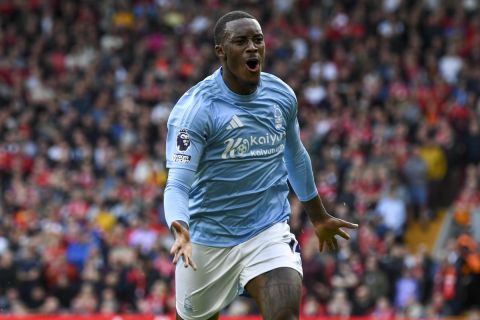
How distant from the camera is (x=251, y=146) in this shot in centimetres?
762

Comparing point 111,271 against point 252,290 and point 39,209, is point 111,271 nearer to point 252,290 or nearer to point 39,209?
point 39,209

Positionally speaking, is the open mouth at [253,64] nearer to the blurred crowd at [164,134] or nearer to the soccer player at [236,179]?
the soccer player at [236,179]

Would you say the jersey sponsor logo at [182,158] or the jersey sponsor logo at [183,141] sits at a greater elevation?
the jersey sponsor logo at [183,141]

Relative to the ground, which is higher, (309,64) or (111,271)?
(309,64)

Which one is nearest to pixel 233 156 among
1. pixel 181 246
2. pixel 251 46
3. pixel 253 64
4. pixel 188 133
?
pixel 188 133

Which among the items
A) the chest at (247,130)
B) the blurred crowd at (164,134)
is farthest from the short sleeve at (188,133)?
the blurred crowd at (164,134)

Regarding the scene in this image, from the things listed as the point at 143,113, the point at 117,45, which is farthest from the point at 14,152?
the point at 117,45

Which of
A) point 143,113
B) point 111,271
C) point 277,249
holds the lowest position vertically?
point 111,271

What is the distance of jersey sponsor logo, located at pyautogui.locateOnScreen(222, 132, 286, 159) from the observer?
7578 millimetres

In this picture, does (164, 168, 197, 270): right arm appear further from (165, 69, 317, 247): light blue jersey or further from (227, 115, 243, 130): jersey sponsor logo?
(227, 115, 243, 130): jersey sponsor logo

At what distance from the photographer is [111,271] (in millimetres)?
16969

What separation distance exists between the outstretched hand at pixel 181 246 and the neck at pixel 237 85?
3.58ft

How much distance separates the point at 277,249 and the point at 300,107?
1360 cm

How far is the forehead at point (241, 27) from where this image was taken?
754 cm
